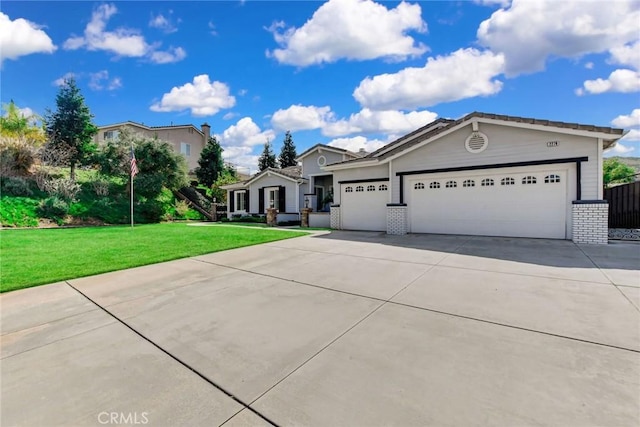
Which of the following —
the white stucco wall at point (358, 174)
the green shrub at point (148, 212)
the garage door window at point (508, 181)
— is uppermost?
the white stucco wall at point (358, 174)

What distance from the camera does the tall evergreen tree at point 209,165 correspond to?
94.4 ft

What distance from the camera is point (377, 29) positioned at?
10.4 metres

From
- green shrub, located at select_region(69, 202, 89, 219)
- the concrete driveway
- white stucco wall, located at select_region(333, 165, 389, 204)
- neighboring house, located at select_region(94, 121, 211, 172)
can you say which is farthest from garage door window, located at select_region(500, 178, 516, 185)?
neighboring house, located at select_region(94, 121, 211, 172)

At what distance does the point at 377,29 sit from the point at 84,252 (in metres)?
11.9

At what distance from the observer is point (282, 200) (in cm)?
2086

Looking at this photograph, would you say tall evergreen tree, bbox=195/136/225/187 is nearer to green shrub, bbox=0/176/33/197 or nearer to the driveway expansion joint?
green shrub, bbox=0/176/33/197

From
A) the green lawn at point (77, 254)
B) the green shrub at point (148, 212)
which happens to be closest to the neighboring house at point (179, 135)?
the green shrub at point (148, 212)

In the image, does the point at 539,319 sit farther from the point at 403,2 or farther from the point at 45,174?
the point at 45,174

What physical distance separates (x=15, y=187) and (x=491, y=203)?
24.0 meters

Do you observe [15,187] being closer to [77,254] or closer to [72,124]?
[72,124]

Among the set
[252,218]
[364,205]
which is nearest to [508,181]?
[364,205]

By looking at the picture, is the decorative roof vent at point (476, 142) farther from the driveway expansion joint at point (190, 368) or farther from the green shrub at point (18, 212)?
the green shrub at point (18, 212)

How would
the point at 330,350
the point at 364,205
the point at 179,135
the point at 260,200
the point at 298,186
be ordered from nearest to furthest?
the point at 330,350 → the point at 364,205 → the point at 298,186 → the point at 260,200 → the point at 179,135

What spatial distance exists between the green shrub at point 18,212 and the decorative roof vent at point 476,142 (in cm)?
2125
